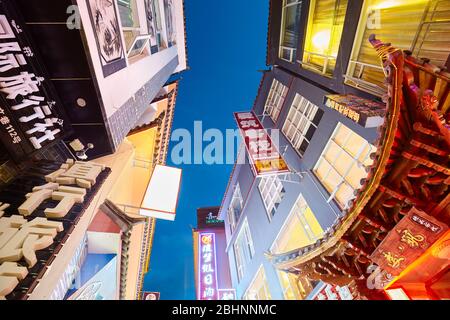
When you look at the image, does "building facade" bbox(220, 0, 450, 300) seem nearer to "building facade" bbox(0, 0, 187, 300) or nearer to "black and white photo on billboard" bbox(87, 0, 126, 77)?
"building facade" bbox(0, 0, 187, 300)

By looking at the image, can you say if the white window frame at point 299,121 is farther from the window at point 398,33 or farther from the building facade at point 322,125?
the window at point 398,33

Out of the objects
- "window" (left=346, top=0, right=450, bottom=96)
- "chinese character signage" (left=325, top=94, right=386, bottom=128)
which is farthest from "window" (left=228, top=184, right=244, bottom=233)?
"chinese character signage" (left=325, top=94, right=386, bottom=128)

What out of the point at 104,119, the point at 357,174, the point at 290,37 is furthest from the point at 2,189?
the point at 290,37

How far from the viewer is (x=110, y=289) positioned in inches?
303

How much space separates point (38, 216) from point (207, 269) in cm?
1805

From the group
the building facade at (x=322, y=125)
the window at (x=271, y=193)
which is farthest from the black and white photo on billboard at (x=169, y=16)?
the window at (x=271, y=193)

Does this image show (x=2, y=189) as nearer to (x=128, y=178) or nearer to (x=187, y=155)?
(x=128, y=178)

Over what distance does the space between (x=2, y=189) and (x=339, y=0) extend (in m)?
12.9

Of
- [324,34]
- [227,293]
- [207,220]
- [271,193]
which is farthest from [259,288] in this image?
[207,220]

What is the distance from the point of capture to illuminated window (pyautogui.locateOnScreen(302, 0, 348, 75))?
385 inches

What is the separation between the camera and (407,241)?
4168 mm

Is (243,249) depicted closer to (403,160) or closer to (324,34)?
(324,34)

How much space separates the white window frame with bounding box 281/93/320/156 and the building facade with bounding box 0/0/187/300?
22.9 ft
